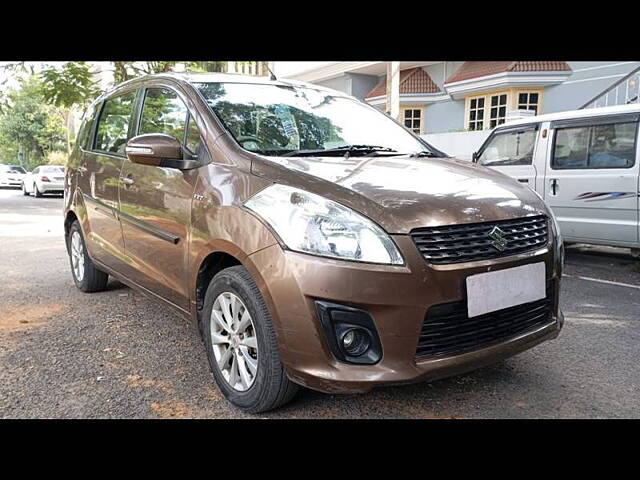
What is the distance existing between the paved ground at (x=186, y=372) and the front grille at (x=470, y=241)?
87 cm

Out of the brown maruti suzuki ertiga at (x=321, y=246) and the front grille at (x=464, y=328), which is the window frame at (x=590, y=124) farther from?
the front grille at (x=464, y=328)

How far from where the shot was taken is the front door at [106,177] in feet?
13.1

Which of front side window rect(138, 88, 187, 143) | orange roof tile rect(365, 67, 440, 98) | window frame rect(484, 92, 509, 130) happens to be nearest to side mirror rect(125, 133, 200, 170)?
front side window rect(138, 88, 187, 143)

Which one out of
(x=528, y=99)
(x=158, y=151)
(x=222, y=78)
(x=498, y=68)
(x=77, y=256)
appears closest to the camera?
(x=158, y=151)

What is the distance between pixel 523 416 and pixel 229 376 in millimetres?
1530

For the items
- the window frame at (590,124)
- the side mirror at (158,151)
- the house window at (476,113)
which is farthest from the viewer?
the house window at (476,113)

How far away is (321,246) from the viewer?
2.30 metres

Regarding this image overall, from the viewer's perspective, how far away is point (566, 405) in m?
2.81

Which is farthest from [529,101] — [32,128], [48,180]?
[32,128]

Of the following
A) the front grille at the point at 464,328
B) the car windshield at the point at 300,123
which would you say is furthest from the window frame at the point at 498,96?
the front grille at the point at 464,328

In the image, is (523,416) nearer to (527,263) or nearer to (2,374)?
(527,263)

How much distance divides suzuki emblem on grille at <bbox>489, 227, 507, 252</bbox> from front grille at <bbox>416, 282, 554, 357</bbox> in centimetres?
31

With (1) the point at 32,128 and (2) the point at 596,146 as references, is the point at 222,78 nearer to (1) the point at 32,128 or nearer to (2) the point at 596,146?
(2) the point at 596,146

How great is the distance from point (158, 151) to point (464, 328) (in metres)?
1.92
